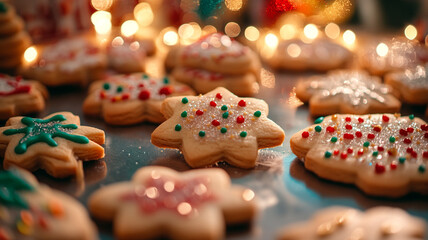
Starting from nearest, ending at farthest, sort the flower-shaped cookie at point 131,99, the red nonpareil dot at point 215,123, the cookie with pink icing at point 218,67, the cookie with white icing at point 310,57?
the red nonpareil dot at point 215,123 → the flower-shaped cookie at point 131,99 → the cookie with pink icing at point 218,67 → the cookie with white icing at point 310,57

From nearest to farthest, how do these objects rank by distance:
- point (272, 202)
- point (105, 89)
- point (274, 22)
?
point (272, 202), point (105, 89), point (274, 22)

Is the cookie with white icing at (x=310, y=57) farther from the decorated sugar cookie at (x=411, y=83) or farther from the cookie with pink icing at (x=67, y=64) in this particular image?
the cookie with pink icing at (x=67, y=64)

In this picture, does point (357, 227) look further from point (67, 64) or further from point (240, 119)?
point (67, 64)

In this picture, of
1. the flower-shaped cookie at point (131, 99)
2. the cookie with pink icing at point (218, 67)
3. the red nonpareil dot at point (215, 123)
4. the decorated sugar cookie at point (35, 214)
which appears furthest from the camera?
the cookie with pink icing at point (218, 67)

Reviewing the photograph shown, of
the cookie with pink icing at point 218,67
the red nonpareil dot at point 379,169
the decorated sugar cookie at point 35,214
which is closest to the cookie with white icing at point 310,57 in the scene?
the cookie with pink icing at point 218,67

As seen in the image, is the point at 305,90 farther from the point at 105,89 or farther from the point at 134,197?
the point at 134,197

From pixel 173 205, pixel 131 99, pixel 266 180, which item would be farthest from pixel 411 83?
pixel 173 205

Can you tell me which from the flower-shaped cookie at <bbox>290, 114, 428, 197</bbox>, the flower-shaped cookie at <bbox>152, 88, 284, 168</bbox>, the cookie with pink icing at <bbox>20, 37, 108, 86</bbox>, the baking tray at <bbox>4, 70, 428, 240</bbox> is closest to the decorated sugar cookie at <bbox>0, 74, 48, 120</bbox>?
the baking tray at <bbox>4, 70, 428, 240</bbox>

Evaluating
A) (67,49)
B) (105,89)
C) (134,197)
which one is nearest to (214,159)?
(134,197)
